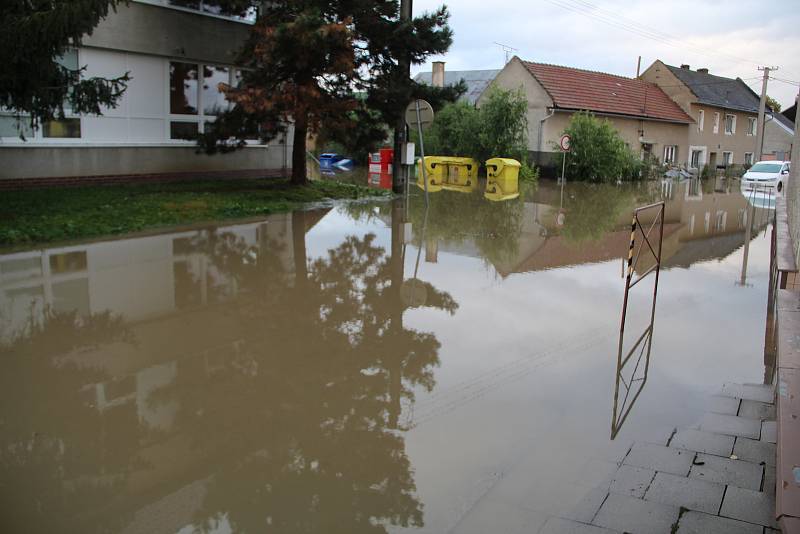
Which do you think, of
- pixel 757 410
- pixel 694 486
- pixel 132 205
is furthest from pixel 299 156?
pixel 694 486

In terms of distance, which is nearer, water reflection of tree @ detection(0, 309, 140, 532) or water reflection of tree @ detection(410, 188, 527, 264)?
water reflection of tree @ detection(0, 309, 140, 532)

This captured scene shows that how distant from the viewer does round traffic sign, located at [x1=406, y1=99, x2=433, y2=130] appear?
56.1ft

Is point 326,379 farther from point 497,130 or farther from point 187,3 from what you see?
point 497,130

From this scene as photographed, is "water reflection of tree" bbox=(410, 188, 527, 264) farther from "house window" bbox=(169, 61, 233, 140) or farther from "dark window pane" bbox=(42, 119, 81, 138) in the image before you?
"dark window pane" bbox=(42, 119, 81, 138)

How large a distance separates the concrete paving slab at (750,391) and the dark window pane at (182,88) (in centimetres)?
1578

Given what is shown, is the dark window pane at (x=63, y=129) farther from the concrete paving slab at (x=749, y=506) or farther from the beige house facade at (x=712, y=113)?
the beige house facade at (x=712, y=113)

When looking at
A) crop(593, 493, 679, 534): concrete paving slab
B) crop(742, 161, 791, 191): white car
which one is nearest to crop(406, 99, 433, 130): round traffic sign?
crop(593, 493, 679, 534): concrete paving slab

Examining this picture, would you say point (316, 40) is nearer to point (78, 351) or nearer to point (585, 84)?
point (78, 351)

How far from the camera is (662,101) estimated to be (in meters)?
45.1

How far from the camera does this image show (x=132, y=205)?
1359 centimetres

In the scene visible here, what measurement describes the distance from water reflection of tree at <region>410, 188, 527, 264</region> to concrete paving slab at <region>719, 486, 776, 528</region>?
24.2 feet

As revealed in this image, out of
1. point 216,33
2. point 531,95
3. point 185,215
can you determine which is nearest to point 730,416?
point 185,215

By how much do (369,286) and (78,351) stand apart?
12.5 ft

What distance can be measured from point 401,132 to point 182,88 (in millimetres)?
6049
